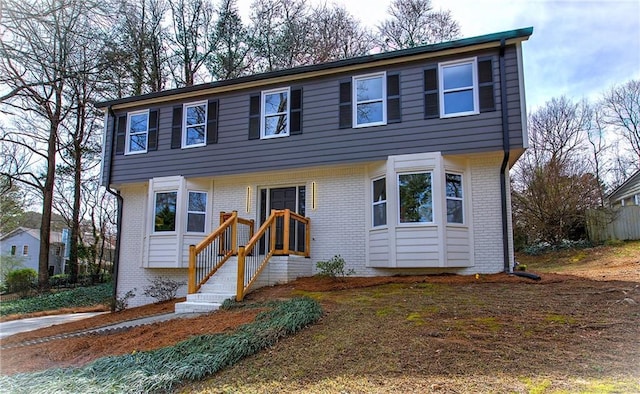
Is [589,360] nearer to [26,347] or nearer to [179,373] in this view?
[179,373]

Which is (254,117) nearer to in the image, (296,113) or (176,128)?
(296,113)

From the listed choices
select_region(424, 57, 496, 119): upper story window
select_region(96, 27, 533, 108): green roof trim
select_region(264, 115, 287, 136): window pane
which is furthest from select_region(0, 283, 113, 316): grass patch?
select_region(424, 57, 496, 119): upper story window

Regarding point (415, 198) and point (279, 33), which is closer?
point (415, 198)

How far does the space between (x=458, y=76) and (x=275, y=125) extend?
490 centimetres

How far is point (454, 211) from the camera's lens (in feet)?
32.5

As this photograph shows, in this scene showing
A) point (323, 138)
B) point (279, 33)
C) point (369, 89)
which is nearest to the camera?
point (369, 89)

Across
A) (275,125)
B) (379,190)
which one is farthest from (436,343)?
(275,125)

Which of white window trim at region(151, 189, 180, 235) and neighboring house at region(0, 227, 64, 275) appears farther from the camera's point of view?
neighboring house at region(0, 227, 64, 275)

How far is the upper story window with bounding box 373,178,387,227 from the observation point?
10336mm

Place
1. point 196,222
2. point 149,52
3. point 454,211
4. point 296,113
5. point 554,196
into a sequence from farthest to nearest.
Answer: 1. point 149,52
2. point 554,196
3. point 196,222
4. point 296,113
5. point 454,211

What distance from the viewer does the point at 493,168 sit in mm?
10062

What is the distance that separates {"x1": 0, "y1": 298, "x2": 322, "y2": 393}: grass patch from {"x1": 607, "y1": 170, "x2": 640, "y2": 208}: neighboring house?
20938 millimetres

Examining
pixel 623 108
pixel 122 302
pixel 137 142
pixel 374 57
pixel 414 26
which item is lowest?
pixel 122 302

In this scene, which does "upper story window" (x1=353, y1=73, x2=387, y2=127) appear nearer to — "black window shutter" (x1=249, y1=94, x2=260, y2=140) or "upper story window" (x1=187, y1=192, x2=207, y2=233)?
"black window shutter" (x1=249, y1=94, x2=260, y2=140)
